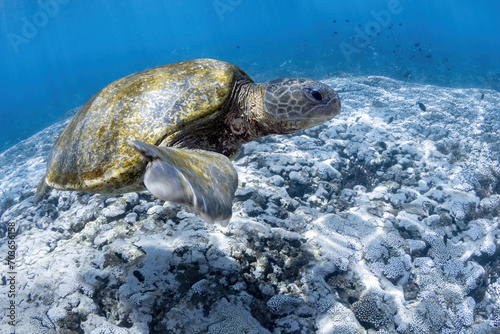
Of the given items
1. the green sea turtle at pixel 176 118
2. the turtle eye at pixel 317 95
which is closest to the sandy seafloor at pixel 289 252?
the green sea turtle at pixel 176 118

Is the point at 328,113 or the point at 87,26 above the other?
the point at 87,26

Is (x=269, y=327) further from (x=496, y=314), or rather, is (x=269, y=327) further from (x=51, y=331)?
(x=496, y=314)

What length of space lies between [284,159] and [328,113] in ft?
8.06

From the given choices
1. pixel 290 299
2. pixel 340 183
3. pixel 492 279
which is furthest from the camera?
pixel 340 183

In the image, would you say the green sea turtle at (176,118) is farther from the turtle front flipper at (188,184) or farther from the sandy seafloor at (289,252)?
the sandy seafloor at (289,252)

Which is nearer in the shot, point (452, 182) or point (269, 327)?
point (269, 327)

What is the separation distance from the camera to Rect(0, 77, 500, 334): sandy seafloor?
7.58 ft

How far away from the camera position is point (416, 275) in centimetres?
334

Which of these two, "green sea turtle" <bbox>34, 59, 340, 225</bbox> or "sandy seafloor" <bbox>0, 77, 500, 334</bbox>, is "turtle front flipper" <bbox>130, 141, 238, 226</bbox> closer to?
"green sea turtle" <bbox>34, 59, 340, 225</bbox>

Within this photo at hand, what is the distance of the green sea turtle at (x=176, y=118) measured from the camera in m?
2.07

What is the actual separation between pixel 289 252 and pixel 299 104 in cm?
178

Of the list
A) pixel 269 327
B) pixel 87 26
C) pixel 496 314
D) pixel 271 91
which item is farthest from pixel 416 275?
pixel 87 26

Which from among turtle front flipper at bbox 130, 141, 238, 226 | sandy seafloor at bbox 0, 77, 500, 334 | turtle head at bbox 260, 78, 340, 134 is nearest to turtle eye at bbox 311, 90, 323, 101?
turtle head at bbox 260, 78, 340, 134

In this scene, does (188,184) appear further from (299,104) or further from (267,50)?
(267,50)
